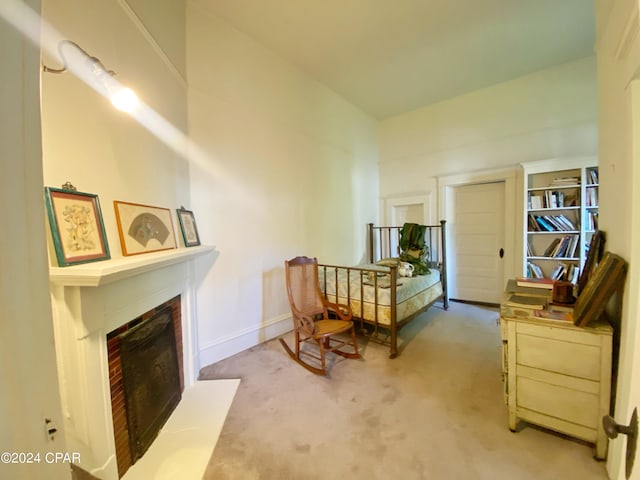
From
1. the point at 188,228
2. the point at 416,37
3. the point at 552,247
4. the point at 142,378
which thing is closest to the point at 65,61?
the point at 188,228

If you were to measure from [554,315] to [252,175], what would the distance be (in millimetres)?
2847

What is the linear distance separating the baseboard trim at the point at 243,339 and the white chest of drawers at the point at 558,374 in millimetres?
2301

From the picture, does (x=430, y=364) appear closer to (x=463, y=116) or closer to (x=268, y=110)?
(x=268, y=110)

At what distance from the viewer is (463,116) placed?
4207 millimetres

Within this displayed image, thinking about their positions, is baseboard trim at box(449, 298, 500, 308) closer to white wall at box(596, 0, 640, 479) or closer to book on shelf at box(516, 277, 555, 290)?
book on shelf at box(516, 277, 555, 290)

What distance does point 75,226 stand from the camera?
3.86ft

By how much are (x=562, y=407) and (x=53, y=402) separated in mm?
2281

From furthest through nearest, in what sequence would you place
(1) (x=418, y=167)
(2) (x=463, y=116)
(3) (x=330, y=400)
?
(1) (x=418, y=167), (2) (x=463, y=116), (3) (x=330, y=400)

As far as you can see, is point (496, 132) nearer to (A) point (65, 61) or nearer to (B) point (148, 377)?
(A) point (65, 61)

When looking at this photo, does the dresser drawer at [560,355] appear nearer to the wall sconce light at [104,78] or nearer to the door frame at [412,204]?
the wall sconce light at [104,78]

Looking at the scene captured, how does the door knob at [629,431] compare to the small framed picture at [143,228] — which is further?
the small framed picture at [143,228]

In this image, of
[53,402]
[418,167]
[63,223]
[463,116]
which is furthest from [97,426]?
[463,116]

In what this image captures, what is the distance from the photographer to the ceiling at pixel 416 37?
8.23 ft

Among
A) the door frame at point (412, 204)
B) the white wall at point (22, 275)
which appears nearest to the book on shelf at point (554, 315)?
the white wall at point (22, 275)
